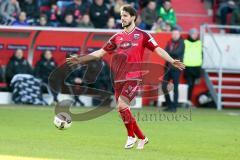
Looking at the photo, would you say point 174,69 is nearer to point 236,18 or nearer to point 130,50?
point 236,18

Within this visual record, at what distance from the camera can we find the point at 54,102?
22234 millimetres

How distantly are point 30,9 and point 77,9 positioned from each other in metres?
1.44

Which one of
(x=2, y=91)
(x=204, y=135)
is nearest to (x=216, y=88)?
(x=2, y=91)

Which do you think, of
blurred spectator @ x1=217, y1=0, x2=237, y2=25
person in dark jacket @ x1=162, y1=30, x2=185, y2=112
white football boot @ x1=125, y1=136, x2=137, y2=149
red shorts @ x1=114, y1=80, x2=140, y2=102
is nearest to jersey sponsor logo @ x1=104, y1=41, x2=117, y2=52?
red shorts @ x1=114, y1=80, x2=140, y2=102

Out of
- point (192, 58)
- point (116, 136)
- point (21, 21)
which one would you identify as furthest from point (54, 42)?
point (116, 136)

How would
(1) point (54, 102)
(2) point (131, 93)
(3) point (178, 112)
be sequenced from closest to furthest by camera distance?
(2) point (131, 93)
(3) point (178, 112)
(1) point (54, 102)

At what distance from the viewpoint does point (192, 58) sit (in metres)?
22.8

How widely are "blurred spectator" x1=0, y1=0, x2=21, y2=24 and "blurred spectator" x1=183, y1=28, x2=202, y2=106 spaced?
5.24 meters

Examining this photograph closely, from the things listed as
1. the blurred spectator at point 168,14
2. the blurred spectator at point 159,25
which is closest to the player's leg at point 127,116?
the blurred spectator at point 159,25

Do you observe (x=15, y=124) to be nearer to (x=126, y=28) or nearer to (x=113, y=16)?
(x=126, y=28)

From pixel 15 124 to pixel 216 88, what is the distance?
28.5ft

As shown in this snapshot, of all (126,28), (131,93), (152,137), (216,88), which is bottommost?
(216,88)

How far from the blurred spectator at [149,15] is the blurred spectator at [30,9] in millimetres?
3261

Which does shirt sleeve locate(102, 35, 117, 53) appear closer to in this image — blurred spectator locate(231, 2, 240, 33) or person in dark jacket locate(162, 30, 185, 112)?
person in dark jacket locate(162, 30, 185, 112)
